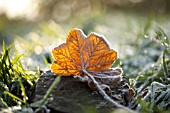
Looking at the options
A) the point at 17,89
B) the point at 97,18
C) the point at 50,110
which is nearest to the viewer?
the point at 50,110

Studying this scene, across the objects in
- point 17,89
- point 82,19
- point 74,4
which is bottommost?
point 17,89

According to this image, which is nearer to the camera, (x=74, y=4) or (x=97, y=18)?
(x=97, y=18)

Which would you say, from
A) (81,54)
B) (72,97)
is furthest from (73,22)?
(72,97)

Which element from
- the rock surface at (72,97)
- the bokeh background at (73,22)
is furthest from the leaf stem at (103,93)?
the bokeh background at (73,22)

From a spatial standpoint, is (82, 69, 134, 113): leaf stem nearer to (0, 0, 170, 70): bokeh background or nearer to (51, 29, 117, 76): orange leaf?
(51, 29, 117, 76): orange leaf

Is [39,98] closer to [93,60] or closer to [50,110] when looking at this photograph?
[50,110]

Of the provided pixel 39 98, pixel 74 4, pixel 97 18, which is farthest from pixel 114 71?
pixel 74 4
